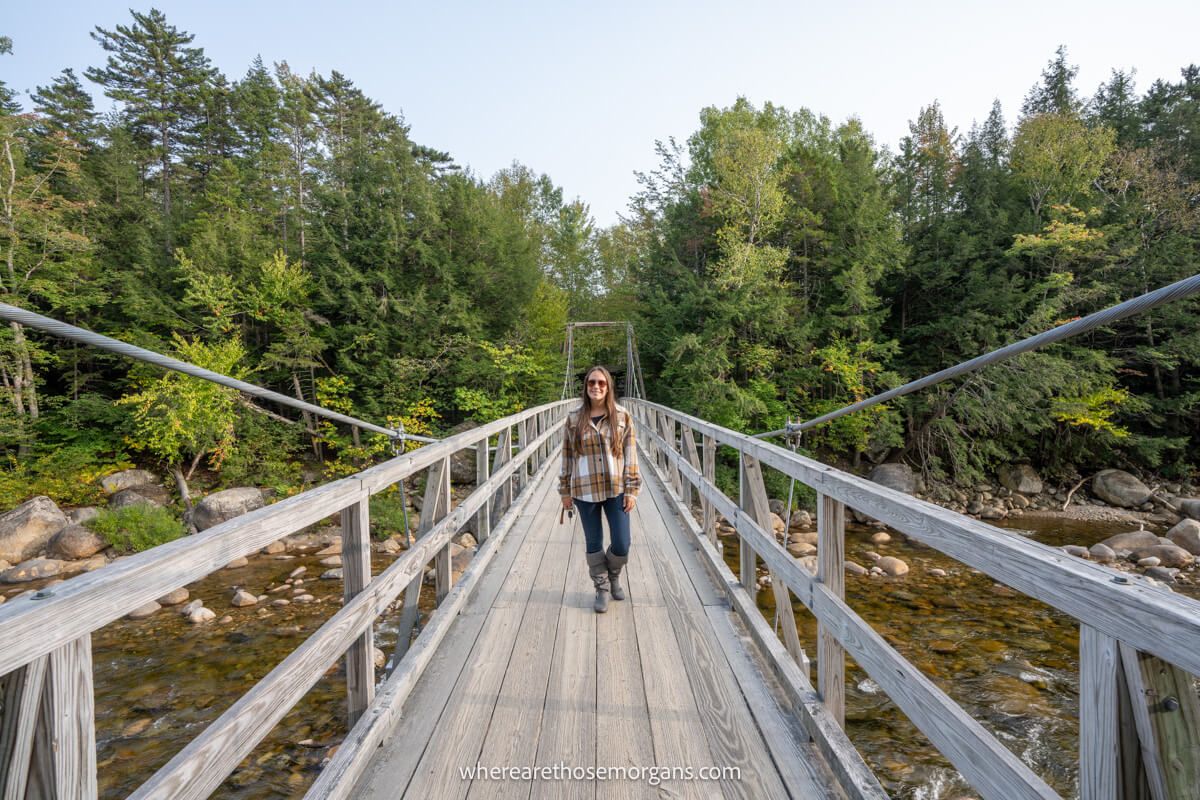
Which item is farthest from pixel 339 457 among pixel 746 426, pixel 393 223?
pixel 746 426

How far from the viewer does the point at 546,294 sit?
797 inches

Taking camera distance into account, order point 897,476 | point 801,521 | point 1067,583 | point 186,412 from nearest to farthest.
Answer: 1. point 1067,583
2. point 801,521
3. point 186,412
4. point 897,476

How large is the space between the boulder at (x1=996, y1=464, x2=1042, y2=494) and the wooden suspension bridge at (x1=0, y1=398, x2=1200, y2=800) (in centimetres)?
1464

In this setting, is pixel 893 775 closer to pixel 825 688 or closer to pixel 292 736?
pixel 825 688

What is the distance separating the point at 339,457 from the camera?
50.1ft

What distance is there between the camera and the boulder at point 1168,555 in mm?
9180

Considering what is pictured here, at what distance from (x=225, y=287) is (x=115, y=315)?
134 inches

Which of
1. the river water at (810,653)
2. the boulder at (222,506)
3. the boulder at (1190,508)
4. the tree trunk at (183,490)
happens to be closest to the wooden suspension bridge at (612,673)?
the river water at (810,653)

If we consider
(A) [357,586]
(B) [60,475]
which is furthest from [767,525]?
(B) [60,475]

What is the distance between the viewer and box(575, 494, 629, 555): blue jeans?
3.17m

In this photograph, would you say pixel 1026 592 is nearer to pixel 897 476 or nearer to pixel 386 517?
pixel 386 517

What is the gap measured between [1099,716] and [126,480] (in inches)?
663

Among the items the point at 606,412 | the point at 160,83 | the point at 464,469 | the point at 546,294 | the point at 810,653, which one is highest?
the point at 160,83

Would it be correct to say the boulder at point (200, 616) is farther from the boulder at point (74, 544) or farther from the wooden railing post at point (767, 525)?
the wooden railing post at point (767, 525)
